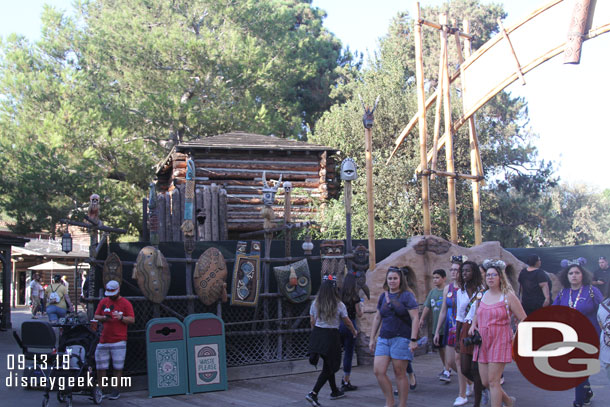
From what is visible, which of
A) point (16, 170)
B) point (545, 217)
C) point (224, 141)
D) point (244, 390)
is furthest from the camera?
point (545, 217)

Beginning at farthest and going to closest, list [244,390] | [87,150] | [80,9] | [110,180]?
1. [80,9]
2. [110,180]
3. [87,150]
4. [244,390]

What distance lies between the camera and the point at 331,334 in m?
7.87

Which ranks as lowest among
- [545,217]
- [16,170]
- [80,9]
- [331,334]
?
[331,334]

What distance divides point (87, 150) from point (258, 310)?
15.8 metres

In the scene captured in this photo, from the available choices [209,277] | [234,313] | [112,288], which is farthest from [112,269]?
[234,313]

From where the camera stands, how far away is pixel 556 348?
6.23 metres

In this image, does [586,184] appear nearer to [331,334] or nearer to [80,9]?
[80,9]

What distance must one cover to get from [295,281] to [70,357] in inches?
152

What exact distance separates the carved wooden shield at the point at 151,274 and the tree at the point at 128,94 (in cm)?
1398

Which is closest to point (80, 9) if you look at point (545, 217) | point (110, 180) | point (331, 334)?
point (110, 180)

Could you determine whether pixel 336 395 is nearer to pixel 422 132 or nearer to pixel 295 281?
pixel 295 281

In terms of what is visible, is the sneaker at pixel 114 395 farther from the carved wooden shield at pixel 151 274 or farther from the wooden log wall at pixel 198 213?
the wooden log wall at pixel 198 213

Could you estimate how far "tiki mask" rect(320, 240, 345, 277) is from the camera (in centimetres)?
1070

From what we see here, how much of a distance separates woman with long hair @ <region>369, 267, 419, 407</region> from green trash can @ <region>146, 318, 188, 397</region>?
3205 millimetres
